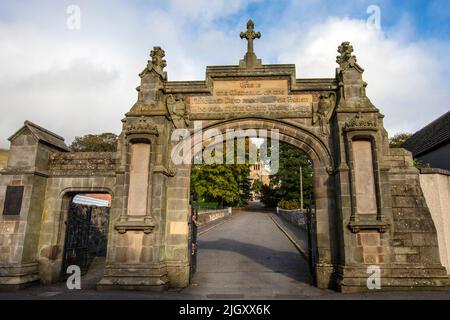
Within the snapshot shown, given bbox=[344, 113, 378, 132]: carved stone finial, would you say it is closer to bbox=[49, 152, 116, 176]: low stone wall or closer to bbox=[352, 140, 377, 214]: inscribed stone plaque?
bbox=[352, 140, 377, 214]: inscribed stone plaque

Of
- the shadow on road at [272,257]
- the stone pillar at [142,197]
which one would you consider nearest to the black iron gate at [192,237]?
the stone pillar at [142,197]

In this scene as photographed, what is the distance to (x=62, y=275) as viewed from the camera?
31.2ft

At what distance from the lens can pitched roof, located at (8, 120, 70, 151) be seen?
9297 millimetres

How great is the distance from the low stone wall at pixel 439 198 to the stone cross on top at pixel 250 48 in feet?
19.5

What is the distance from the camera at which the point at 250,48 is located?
32.6 ft

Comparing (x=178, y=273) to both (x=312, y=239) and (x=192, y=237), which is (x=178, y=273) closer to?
(x=192, y=237)

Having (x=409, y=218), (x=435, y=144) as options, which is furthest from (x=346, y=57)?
(x=435, y=144)

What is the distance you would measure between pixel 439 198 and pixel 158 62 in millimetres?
9229

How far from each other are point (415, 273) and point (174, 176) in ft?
22.5

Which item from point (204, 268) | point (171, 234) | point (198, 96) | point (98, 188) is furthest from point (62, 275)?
point (198, 96)

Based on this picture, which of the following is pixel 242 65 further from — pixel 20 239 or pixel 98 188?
pixel 20 239

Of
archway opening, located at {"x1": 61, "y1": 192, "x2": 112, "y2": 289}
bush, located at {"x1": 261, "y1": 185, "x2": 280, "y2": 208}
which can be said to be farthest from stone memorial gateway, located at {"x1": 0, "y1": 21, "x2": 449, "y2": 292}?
bush, located at {"x1": 261, "y1": 185, "x2": 280, "y2": 208}

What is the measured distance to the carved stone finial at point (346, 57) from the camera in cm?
897
